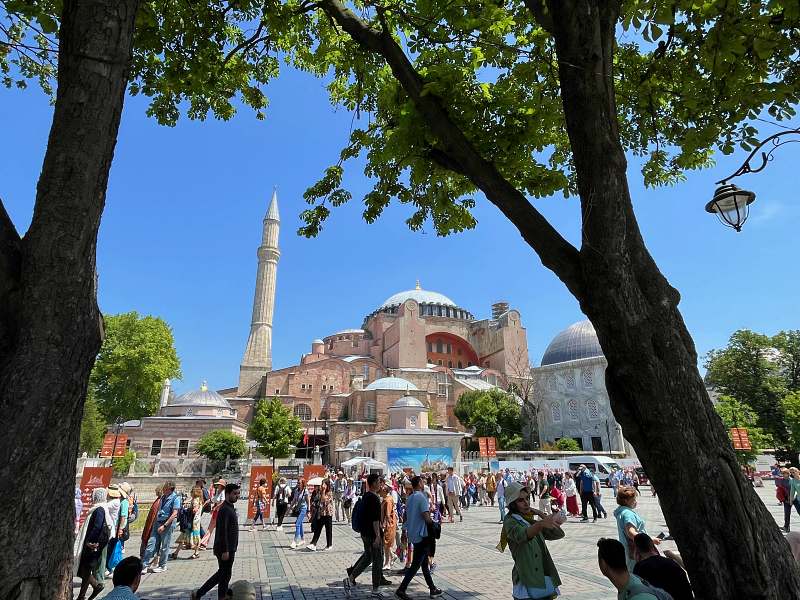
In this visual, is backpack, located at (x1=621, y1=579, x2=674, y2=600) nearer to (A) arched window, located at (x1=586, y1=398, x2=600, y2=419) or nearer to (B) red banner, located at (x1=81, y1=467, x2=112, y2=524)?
(B) red banner, located at (x1=81, y1=467, x2=112, y2=524)

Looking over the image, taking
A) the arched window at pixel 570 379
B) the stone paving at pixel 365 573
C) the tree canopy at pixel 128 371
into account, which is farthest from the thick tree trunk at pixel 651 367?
A: the arched window at pixel 570 379

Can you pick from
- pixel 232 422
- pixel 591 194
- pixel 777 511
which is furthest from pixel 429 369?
pixel 591 194

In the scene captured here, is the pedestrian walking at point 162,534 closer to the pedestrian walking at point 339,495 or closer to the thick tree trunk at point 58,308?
the thick tree trunk at point 58,308

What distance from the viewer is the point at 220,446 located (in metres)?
35.4

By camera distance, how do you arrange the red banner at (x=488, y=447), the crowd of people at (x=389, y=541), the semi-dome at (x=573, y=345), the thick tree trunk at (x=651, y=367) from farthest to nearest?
the semi-dome at (x=573, y=345) → the red banner at (x=488, y=447) → the crowd of people at (x=389, y=541) → the thick tree trunk at (x=651, y=367)

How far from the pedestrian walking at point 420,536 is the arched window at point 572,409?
127 ft

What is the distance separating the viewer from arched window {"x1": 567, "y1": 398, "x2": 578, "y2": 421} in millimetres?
42219

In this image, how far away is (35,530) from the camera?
211 cm

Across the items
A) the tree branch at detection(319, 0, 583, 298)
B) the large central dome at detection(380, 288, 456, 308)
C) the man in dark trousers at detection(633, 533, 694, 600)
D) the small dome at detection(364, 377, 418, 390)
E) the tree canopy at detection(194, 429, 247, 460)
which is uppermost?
the large central dome at detection(380, 288, 456, 308)

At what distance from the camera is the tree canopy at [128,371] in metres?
35.8

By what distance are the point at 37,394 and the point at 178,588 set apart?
6.14m

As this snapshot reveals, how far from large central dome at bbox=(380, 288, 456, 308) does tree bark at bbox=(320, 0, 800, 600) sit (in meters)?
68.5

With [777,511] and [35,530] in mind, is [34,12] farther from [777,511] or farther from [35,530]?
[777,511]

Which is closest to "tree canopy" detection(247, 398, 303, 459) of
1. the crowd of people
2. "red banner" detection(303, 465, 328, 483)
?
"red banner" detection(303, 465, 328, 483)
